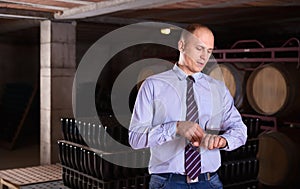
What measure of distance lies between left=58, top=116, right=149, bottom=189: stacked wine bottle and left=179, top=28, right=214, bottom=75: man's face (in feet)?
5.63

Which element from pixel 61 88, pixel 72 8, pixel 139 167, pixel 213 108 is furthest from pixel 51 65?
pixel 213 108

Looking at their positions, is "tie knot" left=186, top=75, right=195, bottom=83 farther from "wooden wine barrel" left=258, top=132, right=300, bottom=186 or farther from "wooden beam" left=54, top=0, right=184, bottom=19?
"wooden wine barrel" left=258, top=132, right=300, bottom=186

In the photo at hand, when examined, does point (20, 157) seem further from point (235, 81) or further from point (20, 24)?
point (235, 81)

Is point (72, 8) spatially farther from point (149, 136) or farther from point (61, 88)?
point (149, 136)

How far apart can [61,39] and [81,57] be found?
16.3 ft

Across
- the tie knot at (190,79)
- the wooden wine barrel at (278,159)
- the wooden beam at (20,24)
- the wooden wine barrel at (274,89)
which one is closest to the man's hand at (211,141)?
the tie knot at (190,79)

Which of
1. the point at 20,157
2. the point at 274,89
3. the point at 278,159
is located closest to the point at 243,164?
the point at 278,159

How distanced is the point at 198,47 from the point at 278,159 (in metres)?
3.25

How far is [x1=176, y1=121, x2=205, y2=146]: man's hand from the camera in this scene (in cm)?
168

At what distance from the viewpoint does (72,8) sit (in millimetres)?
4820

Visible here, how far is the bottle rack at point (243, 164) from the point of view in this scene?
3.90m

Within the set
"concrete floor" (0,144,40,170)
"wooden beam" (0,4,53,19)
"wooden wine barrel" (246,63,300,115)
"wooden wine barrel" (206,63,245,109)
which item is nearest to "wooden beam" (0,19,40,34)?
"wooden beam" (0,4,53,19)

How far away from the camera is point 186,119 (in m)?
1.87

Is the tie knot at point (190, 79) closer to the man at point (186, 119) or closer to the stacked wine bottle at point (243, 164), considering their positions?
the man at point (186, 119)
